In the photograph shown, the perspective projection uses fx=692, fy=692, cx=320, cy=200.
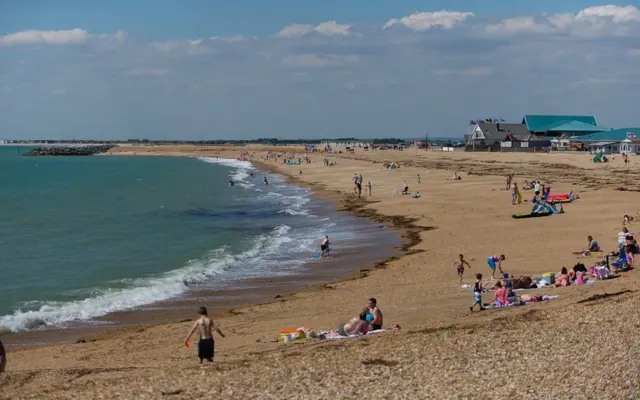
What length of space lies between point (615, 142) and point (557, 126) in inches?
830

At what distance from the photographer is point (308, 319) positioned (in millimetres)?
16297

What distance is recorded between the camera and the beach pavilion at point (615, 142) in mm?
75625

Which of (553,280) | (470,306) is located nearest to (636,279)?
(553,280)

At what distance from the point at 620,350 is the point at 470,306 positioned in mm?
5964

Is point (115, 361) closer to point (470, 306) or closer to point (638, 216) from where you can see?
point (470, 306)

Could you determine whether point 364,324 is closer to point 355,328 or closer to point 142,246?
point 355,328

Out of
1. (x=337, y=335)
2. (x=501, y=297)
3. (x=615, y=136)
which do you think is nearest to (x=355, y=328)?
(x=337, y=335)

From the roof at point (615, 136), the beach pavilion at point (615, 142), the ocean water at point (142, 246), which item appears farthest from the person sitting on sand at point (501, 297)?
the roof at point (615, 136)

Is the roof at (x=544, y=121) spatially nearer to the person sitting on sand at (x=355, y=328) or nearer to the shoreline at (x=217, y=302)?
the shoreline at (x=217, y=302)

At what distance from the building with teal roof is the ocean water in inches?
2136

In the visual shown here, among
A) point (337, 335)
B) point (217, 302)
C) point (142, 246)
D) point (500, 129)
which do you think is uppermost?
point (500, 129)

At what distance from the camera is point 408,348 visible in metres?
11.2

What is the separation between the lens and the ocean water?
68.0 ft

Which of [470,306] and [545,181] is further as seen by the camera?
[545,181]
